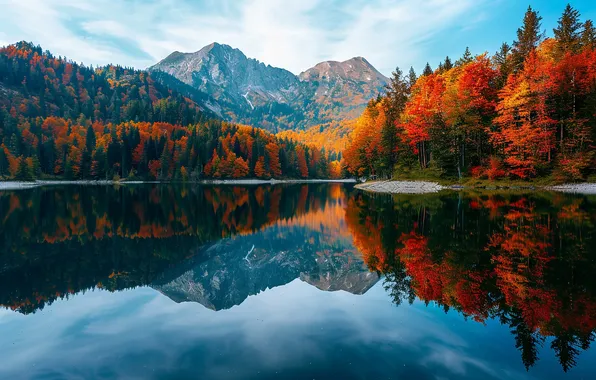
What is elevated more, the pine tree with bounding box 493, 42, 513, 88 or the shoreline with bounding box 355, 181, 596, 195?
the pine tree with bounding box 493, 42, 513, 88

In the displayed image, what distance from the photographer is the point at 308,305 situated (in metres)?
10.4

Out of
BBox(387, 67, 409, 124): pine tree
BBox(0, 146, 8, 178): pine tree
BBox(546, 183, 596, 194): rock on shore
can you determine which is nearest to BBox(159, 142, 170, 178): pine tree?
BBox(0, 146, 8, 178): pine tree

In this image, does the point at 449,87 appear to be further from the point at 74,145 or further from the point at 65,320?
the point at 74,145

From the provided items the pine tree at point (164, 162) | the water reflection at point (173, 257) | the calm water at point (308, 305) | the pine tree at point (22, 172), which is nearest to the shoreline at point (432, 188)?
the calm water at point (308, 305)

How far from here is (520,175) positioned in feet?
166

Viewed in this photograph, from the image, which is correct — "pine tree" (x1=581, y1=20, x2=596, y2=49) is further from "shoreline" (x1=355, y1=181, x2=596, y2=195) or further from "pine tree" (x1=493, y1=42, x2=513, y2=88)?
"shoreline" (x1=355, y1=181, x2=596, y2=195)

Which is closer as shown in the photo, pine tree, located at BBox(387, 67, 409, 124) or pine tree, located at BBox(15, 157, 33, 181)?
pine tree, located at BBox(387, 67, 409, 124)

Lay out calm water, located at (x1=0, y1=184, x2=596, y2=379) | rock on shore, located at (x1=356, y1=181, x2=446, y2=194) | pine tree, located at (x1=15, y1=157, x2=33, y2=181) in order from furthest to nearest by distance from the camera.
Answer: pine tree, located at (x1=15, y1=157, x2=33, y2=181) < rock on shore, located at (x1=356, y1=181, x2=446, y2=194) < calm water, located at (x1=0, y1=184, x2=596, y2=379)

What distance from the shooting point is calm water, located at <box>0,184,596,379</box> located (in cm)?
667

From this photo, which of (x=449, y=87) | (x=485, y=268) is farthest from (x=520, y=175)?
(x=485, y=268)

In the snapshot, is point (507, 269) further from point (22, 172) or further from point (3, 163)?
point (3, 163)

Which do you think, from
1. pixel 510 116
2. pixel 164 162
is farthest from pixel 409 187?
pixel 164 162

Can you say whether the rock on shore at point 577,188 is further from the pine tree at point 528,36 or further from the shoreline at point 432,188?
the pine tree at point 528,36

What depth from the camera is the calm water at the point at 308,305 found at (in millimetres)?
6668
